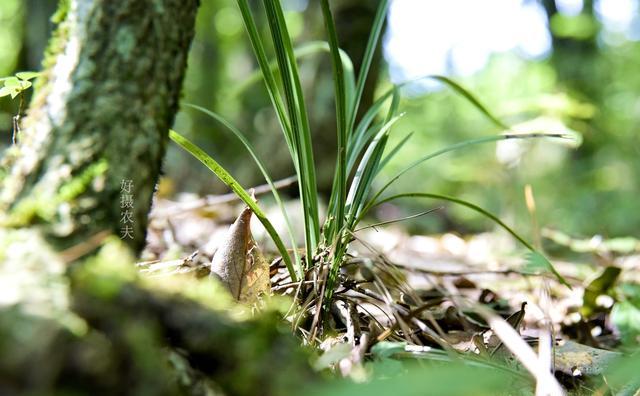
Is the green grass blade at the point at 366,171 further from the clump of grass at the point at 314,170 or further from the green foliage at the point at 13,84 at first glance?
the green foliage at the point at 13,84

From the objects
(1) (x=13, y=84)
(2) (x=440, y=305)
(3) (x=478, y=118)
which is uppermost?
(1) (x=13, y=84)

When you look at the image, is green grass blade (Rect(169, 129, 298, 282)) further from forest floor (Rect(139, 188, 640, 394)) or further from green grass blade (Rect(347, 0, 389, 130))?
green grass blade (Rect(347, 0, 389, 130))

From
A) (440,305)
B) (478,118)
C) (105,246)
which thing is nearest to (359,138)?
(440,305)

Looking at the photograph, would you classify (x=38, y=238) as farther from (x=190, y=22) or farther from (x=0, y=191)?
(x=190, y=22)

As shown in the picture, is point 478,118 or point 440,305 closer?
point 440,305

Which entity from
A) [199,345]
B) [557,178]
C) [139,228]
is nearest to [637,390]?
[199,345]

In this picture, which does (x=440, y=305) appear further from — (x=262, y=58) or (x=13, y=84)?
(x=13, y=84)

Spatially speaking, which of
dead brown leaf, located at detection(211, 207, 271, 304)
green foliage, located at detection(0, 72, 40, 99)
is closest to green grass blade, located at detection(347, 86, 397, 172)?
dead brown leaf, located at detection(211, 207, 271, 304)

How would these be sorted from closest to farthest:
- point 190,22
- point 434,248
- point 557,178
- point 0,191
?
point 0,191 → point 190,22 → point 434,248 → point 557,178
